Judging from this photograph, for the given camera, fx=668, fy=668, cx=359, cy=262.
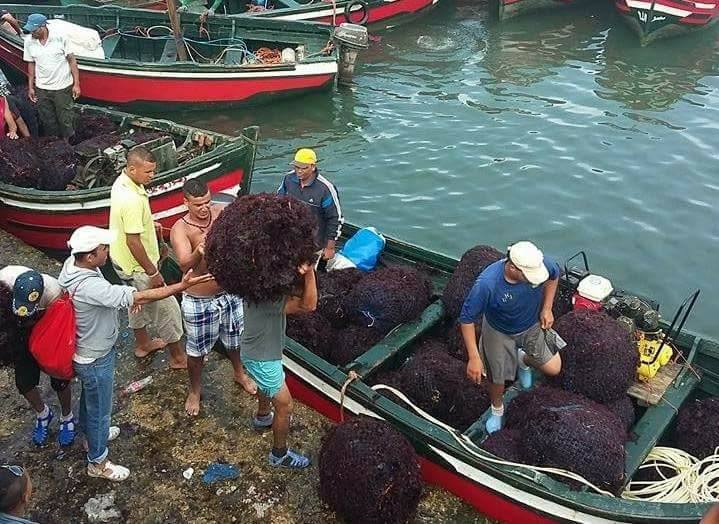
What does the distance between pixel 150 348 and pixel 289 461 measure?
1917 mm

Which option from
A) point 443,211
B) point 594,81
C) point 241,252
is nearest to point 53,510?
point 241,252

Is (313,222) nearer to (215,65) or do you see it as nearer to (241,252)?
(241,252)

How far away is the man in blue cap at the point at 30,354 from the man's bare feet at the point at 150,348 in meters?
0.95

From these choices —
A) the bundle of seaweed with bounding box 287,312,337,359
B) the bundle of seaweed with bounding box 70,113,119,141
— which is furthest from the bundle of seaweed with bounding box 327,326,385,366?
the bundle of seaweed with bounding box 70,113,119,141

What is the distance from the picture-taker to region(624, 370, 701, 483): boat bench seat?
15.0 feet

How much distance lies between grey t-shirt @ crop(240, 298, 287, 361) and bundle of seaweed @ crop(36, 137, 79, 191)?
523 cm

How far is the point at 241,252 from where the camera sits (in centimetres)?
363

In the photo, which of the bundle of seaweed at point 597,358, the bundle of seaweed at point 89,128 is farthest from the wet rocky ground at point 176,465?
the bundle of seaweed at point 89,128

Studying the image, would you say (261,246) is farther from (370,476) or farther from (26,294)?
(370,476)

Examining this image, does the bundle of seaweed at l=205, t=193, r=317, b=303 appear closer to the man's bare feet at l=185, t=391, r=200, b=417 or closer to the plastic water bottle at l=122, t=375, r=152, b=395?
the man's bare feet at l=185, t=391, r=200, b=417

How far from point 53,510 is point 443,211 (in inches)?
292

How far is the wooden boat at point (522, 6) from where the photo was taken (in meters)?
19.0

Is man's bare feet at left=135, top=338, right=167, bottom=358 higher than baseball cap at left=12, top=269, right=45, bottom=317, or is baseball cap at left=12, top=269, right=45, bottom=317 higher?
baseball cap at left=12, top=269, right=45, bottom=317

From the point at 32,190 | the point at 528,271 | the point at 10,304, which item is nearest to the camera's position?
the point at 10,304
